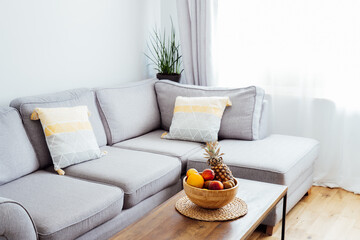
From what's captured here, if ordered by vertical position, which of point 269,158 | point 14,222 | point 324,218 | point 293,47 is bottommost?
point 324,218

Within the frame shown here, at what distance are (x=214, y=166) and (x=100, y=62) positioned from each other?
1869 mm

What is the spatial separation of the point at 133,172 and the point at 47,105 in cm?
74

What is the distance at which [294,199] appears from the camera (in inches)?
112

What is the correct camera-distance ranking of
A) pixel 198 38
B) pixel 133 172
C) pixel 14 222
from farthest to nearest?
pixel 198 38 < pixel 133 172 < pixel 14 222

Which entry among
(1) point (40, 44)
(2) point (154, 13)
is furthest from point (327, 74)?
(1) point (40, 44)

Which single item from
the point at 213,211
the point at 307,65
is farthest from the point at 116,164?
the point at 307,65

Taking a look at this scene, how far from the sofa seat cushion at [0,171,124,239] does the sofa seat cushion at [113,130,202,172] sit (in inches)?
27.8

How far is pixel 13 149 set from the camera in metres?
2.37

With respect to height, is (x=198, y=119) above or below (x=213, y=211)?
above

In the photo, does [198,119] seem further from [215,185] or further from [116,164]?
[215,185]

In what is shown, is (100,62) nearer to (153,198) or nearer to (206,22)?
(206,22)

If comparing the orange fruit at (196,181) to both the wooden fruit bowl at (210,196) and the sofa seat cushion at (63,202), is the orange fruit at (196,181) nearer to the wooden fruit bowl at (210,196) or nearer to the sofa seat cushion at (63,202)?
the wooden fruit bowl at (210,196)

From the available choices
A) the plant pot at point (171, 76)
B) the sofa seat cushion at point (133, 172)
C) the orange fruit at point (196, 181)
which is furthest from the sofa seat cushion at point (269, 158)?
the plant pot at point (171, 76)

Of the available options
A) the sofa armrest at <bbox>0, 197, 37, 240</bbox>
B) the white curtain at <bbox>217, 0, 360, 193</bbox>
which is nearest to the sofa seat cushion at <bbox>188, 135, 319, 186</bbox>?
the white curtain at <bbox>217, 0, 360, 193</bbox>
